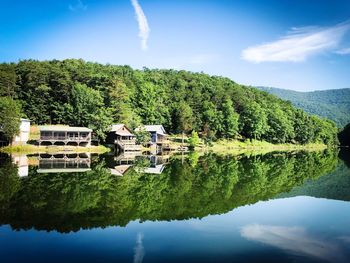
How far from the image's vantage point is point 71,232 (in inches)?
543

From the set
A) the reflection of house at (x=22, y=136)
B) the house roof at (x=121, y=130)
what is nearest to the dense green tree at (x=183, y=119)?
the house roof at (x=121, y=130)

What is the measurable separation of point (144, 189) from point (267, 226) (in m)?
10.7

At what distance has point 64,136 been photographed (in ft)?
218

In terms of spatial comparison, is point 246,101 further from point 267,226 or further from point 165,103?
point 267,226

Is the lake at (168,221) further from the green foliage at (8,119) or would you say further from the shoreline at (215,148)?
the shoreline at (215,148)

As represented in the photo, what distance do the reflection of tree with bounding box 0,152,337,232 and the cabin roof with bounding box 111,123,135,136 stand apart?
38.4 meters

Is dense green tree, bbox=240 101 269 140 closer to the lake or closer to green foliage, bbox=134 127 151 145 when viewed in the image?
green foliage, bbox=134 127 151 145

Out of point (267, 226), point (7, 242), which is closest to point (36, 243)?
point (7, 242)

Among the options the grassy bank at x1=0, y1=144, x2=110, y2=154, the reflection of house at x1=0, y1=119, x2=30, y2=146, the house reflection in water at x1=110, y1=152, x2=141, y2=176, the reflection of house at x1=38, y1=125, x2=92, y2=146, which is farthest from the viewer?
the reflection of house at x1=38, y1=125, x2=92, y2=146

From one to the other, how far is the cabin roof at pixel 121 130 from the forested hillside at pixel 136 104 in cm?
183

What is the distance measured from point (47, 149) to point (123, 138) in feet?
51.7

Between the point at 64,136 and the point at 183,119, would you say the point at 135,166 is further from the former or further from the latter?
the point at 183,119

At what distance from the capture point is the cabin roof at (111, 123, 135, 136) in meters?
71.1

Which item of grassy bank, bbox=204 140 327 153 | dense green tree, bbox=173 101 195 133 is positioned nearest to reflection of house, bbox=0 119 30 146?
dense green tree, bbox=173 101 195 133
